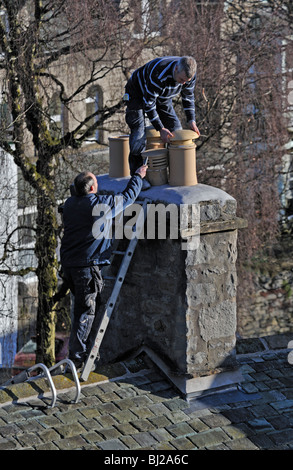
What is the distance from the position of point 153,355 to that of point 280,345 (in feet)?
5.01

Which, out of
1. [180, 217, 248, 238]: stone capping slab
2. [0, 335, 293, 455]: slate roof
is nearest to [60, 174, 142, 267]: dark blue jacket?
[180, 217, 248, 238]: stone capping slab

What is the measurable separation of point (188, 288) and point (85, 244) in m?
0.91

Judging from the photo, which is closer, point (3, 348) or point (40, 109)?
point (40, 109)

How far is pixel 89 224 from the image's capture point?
28.0 ft

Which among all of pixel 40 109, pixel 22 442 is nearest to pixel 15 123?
pixel 40 109

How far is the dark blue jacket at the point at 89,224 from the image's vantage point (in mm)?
8539

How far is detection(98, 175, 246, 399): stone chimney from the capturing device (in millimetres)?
8484

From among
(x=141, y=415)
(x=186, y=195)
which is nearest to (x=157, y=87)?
(x=186, y=195)

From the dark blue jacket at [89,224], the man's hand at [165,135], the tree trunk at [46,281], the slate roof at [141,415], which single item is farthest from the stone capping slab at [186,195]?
the tree trunk at [46,281]

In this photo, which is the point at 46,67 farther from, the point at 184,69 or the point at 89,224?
the point at 89,224

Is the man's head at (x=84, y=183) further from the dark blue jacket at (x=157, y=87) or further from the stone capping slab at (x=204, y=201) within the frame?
the dark blue jacket at (x=157, y=87)

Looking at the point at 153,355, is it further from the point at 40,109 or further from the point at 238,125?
the point at 238,125

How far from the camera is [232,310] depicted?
8820 millimetres

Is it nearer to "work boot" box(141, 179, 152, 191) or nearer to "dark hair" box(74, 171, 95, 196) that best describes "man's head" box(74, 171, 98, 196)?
"dark hair" box(74, 171, 95, 196)
